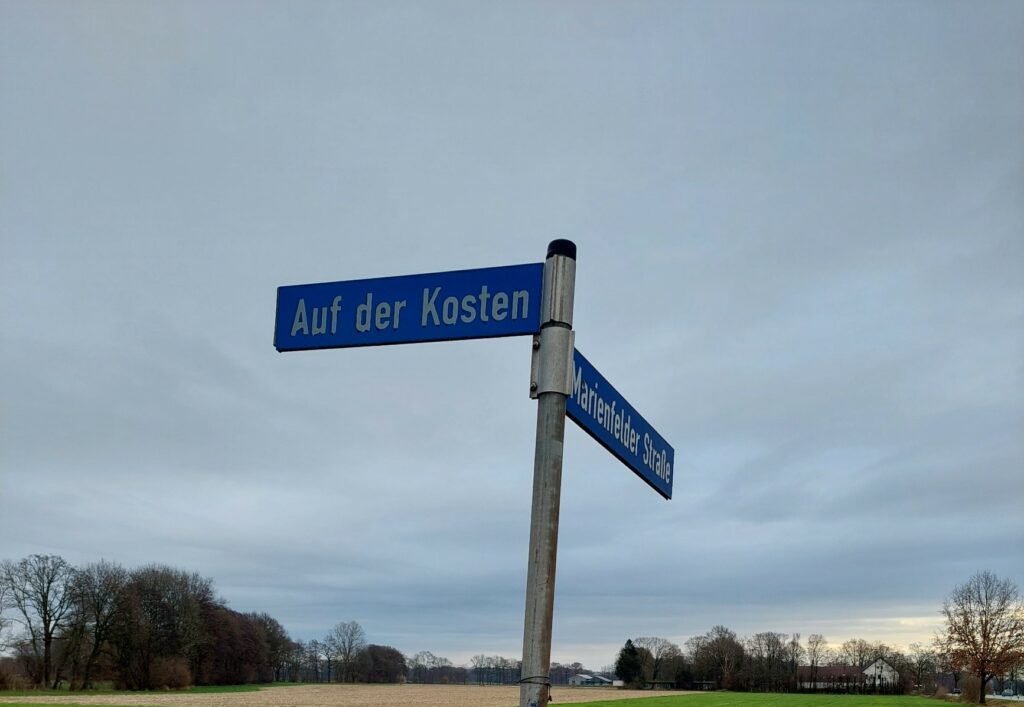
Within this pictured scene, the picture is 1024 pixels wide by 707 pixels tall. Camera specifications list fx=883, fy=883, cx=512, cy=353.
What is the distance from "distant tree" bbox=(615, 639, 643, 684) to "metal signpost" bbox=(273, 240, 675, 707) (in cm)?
16704

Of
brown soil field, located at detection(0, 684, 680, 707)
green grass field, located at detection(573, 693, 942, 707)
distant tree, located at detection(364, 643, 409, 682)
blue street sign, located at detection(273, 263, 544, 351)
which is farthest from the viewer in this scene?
distant tree, located at detection(364, 643, 409, 682)

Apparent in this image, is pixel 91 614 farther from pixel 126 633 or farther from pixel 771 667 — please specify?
pixel 771 667

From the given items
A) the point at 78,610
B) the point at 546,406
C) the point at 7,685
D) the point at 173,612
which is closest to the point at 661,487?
the point at 546,406

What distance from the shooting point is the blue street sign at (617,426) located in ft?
14.7

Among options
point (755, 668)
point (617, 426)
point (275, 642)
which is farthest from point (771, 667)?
point (617, 426)

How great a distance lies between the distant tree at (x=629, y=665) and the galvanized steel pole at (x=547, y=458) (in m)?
168

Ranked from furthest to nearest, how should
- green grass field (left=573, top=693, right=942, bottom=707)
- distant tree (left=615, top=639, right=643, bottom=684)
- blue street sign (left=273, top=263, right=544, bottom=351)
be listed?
distant tree (left=615, top=639, right=643, bottom=684) → green grass field (left=573, top=693, right=942, bottom=707) → blue street sign (left=273, top=263, right=544, bottom=351)

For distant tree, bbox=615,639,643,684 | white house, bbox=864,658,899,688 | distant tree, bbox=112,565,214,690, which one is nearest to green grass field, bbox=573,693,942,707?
distant tree, bbox=112,565,214,690

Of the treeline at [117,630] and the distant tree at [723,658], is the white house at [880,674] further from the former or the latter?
the treeline at [117,630]

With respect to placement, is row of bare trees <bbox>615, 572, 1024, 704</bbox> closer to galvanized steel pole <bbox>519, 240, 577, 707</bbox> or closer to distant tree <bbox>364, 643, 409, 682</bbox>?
distant tree <bbox>364, 643, 409, 682</bbox>

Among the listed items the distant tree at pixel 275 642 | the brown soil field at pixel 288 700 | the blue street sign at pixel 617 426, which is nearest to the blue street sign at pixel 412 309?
the blue street sign at pixel 617 426

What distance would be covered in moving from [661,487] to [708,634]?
18163 centimetres

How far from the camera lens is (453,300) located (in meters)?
4.54

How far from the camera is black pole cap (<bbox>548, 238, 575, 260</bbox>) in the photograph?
4.42m
